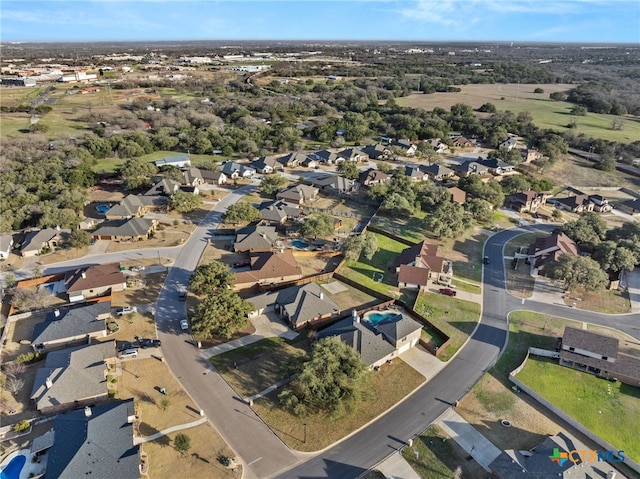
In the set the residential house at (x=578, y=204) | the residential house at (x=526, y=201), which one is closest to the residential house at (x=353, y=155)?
the residential house at (x=526, y=201)

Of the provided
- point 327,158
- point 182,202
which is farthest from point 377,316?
point 327,158

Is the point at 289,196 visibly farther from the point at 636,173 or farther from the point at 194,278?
the point at 636,173

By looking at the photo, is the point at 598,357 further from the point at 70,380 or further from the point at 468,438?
the point at 70,380

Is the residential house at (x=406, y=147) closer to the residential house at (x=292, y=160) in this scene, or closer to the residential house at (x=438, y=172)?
the residential house at (x=438, y=172)

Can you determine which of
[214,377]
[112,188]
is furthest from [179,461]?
[112,188]

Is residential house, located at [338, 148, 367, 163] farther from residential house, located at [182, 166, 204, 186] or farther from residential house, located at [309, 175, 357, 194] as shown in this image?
residential house, located at [182, 166, 204, 186]
